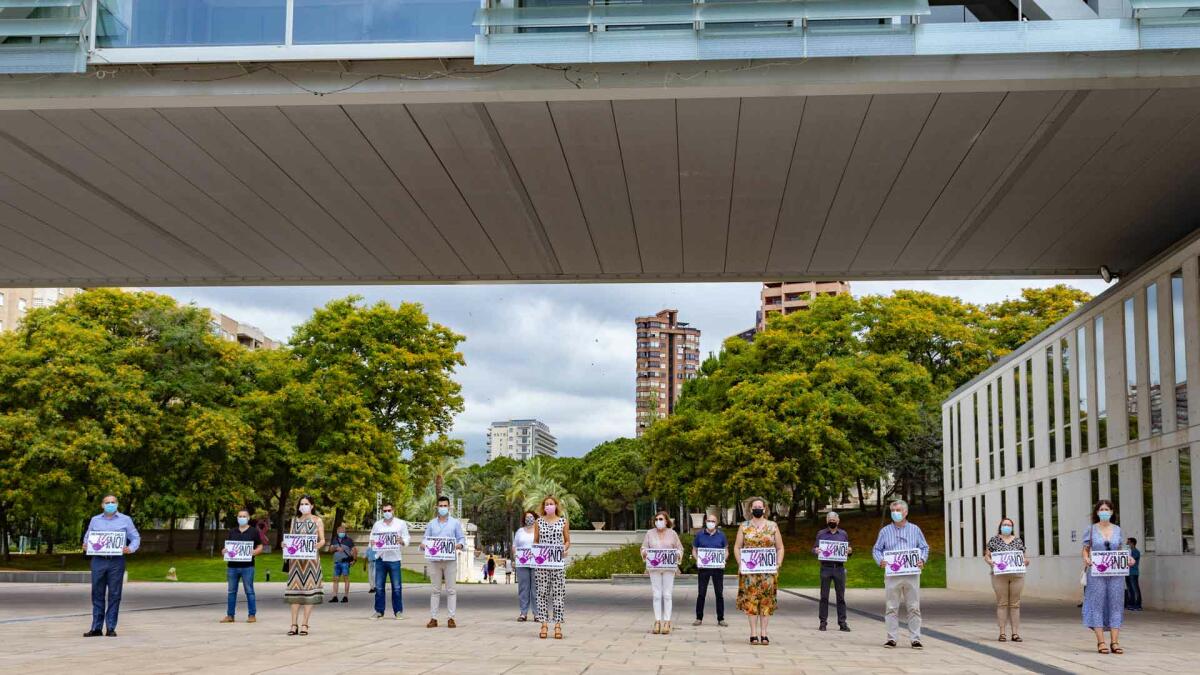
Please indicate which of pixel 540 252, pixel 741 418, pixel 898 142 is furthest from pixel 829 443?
pixel 898 142

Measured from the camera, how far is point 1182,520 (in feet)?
77.7

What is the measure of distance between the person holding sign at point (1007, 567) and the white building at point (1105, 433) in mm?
8346

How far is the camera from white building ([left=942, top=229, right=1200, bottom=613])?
77.2 feet

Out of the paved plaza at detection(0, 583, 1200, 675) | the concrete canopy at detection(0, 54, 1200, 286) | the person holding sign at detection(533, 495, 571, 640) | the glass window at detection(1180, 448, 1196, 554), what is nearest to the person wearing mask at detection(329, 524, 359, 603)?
the paved plaza at detection(0, 583, 1200, 675)

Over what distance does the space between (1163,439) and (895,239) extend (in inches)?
290

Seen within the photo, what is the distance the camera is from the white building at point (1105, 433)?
77.2ft

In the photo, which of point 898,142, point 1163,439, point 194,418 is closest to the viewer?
point 898,142

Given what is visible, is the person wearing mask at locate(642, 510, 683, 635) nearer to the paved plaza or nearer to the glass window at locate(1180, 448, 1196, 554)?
the paved plaza

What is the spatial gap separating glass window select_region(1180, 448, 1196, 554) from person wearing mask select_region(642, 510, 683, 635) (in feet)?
37.8

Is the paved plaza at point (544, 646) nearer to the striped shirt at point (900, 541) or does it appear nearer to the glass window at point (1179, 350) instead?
the striped shirt at point (900, 541)

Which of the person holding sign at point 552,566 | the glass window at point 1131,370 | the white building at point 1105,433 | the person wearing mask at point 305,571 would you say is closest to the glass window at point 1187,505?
the white building at point 1105,433

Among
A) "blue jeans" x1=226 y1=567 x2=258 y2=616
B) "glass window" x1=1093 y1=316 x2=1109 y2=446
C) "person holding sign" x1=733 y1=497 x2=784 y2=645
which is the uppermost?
"glass window" x1=1093 y1=316 x2=1109 y2=446

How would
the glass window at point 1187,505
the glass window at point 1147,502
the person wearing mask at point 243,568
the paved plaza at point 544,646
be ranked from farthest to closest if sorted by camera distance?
the glass window at point 1147,502 < the glass window at point 1187,505 < the person wearing mask at point 243,568 < the paved plaza at point 544,646

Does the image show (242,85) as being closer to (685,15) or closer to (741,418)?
(685,15)
